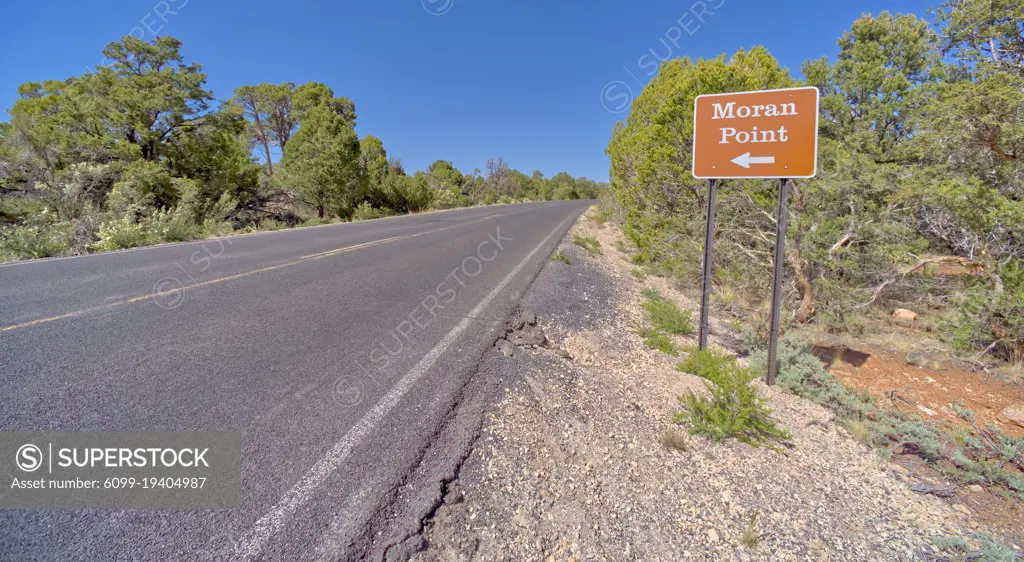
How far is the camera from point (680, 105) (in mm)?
7918

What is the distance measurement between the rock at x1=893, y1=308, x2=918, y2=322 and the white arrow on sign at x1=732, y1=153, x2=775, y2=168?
5.68 metres

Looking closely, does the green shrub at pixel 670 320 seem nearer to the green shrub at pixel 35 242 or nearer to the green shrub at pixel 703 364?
the green shrub at pixel 703 364

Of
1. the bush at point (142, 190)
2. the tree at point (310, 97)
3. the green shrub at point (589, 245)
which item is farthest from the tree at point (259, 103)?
the green shrub at point (589, 245)

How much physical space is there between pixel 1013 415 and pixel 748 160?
3.81 metres

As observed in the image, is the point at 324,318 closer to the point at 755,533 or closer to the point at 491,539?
the point at 491,539

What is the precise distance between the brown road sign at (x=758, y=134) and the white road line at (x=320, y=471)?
3080mm

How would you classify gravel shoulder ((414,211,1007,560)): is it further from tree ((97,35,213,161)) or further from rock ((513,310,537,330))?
tree ((97,35,213,161))

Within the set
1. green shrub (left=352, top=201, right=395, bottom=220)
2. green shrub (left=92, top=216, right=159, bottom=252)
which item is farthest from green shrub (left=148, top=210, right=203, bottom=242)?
green shrub (left=352, top=201, right=395, bottom=220)

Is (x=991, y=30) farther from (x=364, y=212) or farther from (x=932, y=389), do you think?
(x=364, y=212)

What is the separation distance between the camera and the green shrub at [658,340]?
441 cm

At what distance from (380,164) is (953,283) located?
28595 mm

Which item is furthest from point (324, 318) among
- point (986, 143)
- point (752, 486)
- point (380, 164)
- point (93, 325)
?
point (380, 164)

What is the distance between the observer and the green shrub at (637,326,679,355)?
14.5 feet

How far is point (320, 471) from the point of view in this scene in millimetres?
2021
